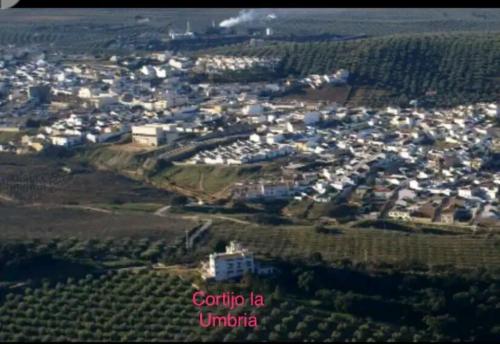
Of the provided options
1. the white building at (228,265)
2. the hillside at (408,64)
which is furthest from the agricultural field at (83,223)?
the hillside at (408,64)

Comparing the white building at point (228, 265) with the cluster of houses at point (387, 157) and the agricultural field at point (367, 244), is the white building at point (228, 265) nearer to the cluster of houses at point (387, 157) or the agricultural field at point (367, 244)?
the agricultural field at point (367, 244)

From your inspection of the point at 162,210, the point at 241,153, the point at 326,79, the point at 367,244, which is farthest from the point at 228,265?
the point at 326,79

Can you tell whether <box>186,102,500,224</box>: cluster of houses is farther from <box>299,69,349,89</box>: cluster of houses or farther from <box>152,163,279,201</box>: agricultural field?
<box>299,69,349,89</box>: cluster of houses

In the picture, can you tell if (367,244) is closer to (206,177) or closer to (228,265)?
(228,265)

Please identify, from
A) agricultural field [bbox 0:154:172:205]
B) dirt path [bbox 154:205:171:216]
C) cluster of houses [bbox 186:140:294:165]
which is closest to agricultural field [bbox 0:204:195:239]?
dirt path [bbox 154:205:171:216]

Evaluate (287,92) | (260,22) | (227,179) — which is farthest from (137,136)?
(260,22)

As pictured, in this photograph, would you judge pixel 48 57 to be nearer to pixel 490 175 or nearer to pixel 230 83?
pixel 230 83

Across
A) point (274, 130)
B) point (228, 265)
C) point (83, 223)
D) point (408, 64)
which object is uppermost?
point (228, 265)
